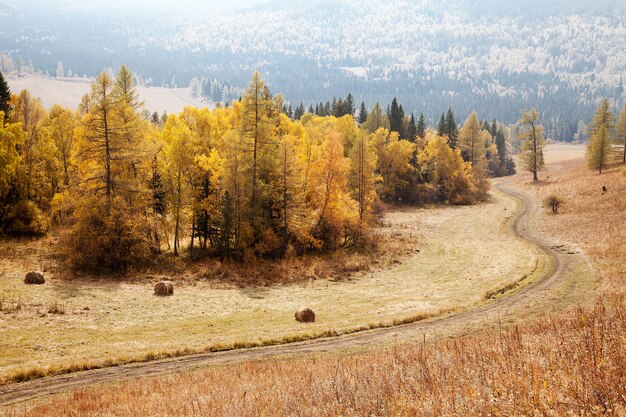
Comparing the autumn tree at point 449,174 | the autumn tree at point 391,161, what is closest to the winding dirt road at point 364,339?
the autumn tree at point 391,161

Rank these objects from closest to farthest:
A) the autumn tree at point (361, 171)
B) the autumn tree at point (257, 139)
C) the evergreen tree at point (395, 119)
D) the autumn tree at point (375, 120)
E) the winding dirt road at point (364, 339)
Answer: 1. the winding dirt road at point (364, 339)
2. the autumn tree at point (257, 139)
3. the autumn tree at point (361, 171)
4. the autumn tree at point (375, 120)
5. the evergreen tree at point (395, 119)

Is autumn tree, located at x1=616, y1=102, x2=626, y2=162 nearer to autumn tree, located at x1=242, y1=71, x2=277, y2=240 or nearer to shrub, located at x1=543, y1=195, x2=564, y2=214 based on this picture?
shrub, located at x1=543, y1=195, x2=564, y2=214

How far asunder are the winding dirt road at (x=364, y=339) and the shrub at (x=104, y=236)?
18.0m

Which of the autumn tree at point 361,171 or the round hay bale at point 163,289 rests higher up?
the autumn tree at point 361,171

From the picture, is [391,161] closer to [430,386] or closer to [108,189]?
[108,189]

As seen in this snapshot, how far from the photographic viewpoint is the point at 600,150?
80188 millimetres

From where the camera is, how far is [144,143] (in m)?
37.7

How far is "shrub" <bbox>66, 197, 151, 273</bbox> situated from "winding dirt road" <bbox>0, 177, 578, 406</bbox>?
18.0 metres

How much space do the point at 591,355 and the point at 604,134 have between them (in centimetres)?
9133

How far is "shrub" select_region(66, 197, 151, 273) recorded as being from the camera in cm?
3409

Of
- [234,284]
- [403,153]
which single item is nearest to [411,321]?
[234,284]

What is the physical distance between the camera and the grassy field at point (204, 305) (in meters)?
20.8

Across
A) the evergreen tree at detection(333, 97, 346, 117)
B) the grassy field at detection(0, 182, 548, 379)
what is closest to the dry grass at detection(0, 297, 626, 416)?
the grassy field at detection(0, 182, 548, 379)

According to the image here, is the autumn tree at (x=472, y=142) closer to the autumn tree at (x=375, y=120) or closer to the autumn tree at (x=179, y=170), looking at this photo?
the autumn tree at (x=375, y=120)
